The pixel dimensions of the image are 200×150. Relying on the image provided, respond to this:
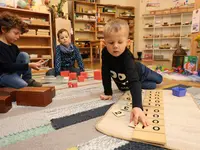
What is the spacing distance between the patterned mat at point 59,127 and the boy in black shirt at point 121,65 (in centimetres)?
13

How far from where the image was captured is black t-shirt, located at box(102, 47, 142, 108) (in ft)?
2.38

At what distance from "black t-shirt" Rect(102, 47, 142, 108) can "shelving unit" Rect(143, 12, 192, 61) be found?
4.23m

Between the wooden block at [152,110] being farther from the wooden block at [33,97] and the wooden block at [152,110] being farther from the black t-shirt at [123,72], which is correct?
the wooden block at [33,97]

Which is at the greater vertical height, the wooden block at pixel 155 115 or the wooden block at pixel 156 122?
the wooden block at pixel 155 115

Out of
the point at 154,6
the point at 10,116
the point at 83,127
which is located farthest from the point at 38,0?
the point at 154,6

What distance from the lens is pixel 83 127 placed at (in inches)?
25.0

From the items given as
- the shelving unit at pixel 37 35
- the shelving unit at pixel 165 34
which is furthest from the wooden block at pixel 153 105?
the shelving unit at pixel 165 34

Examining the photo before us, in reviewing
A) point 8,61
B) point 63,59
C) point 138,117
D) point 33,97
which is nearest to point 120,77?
point 138,117

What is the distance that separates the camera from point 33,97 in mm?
871

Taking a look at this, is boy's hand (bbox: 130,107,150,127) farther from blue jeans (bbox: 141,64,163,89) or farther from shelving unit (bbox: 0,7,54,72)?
shelving unit (bbox: 0,7,54,72)

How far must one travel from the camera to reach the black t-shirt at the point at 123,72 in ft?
2.38

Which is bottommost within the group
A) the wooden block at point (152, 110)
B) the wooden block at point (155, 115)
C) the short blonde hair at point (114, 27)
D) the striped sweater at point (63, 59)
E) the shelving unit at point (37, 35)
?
the wooden block at point (155, 115)

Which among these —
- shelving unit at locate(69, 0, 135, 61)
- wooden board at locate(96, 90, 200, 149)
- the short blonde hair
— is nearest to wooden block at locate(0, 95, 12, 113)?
wooden board at locate(96, 90, 200, 149)

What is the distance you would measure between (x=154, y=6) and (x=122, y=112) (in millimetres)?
4958
